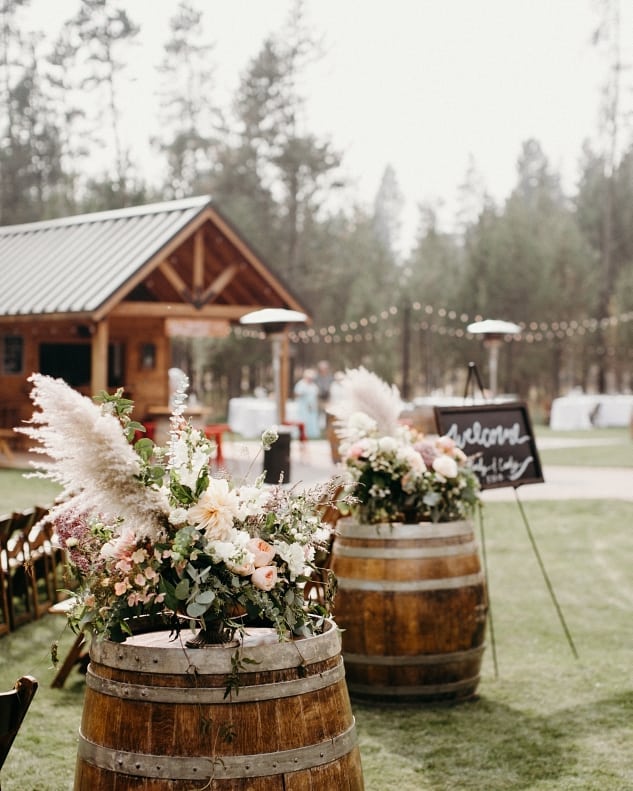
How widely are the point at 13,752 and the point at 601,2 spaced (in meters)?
39.6

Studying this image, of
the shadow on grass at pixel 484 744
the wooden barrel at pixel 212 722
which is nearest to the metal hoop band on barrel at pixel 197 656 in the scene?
the wooden barrel at pixel 212 722

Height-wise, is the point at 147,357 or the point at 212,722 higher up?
the point at 147,357

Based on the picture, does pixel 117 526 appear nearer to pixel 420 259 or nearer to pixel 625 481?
pixel 625 481

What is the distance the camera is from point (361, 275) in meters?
44.1

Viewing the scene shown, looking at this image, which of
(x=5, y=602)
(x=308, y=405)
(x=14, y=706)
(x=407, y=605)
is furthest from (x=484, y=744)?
(x=308, y=405)

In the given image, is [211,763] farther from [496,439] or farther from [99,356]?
[99,356]

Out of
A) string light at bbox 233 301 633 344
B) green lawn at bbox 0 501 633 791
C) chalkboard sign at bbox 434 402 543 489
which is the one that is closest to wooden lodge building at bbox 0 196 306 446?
green lawn at bbox 0 501 633 791

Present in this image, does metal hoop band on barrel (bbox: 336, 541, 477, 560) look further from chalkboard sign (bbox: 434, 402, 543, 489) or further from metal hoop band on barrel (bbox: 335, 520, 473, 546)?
chalkboard sign (bbox: 434, 402, 543, 489)

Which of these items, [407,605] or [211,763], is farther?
Result: [407,605]

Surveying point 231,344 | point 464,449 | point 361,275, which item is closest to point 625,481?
point 464,449

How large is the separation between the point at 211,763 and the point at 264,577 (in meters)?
0.49

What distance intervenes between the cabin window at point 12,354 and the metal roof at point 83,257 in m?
1.25

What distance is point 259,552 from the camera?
320 cm

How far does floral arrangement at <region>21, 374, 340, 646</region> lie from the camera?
292 centimetres
